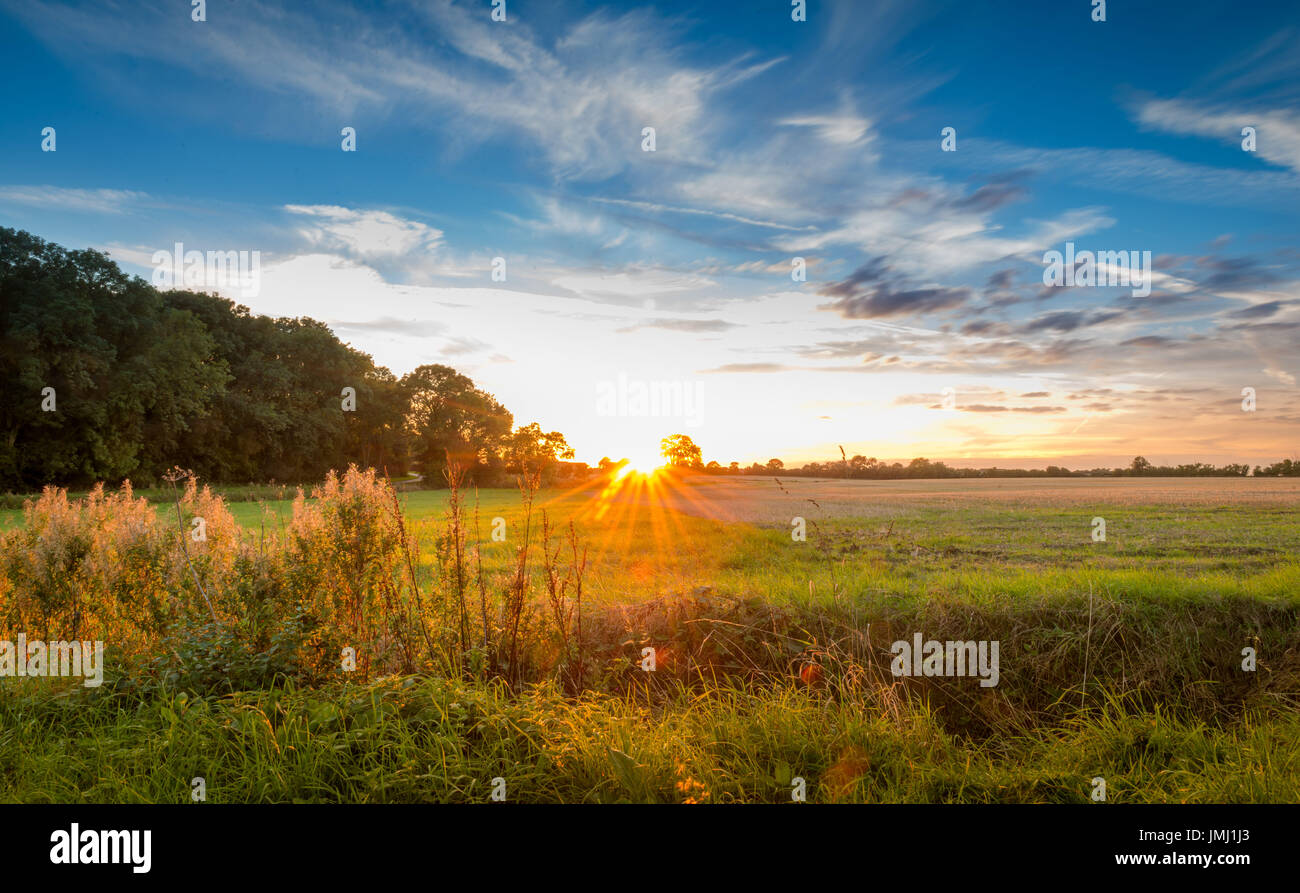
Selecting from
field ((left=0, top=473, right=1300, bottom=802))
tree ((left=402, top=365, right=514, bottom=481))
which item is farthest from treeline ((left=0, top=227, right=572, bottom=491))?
field ((left=0, top=473, right=1300, bottom=802))

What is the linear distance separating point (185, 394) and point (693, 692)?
4820cm

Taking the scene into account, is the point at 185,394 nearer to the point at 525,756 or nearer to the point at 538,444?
the point at 538,444

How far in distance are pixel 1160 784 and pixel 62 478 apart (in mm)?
51213

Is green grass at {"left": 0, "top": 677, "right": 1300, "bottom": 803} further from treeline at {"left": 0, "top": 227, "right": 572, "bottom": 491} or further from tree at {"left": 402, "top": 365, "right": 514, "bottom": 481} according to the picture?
tree at {"left": 402, "top": 365, "right": 514, "bottom": 481}

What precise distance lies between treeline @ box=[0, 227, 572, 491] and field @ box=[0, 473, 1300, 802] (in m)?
12.0

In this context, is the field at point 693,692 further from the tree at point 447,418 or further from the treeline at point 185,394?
the tree at point 447,418

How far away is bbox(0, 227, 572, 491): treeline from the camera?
3675 centimetres

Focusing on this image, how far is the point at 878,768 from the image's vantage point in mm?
5254

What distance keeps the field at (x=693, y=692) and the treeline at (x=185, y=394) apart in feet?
39.5

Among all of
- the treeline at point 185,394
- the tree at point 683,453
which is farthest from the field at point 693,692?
the tree at point 683,453

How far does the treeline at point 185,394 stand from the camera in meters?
36.8
